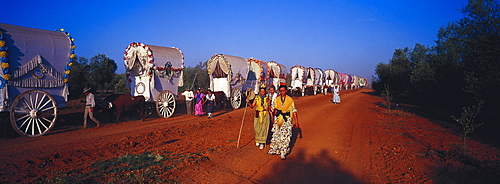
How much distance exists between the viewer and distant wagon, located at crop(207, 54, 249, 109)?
1612cm

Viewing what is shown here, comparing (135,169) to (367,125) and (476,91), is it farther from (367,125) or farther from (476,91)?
(476,91)

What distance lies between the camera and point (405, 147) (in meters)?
6.98

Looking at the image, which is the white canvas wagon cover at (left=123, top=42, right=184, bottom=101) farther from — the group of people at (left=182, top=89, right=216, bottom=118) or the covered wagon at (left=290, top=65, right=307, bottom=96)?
the covered wagon at (left=290, top=65, right=307, bottom=96)

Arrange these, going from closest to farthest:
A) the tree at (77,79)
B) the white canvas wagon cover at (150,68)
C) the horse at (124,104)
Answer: the horse at (124,104) < the white canvas wagon cover at (150,68) < the tree at (77,79)

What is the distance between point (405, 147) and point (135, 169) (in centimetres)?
655

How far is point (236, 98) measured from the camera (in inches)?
666

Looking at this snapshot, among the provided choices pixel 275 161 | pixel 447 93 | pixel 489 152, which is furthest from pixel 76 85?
pixel 447 93

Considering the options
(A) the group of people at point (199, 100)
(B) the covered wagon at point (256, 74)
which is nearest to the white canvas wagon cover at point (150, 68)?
(A) the group of people at point (199, 100)

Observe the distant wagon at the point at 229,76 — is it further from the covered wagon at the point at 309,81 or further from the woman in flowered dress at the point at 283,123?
the covered wagon at the point at 309,81

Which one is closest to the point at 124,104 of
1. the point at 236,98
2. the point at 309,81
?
the point at 236,98

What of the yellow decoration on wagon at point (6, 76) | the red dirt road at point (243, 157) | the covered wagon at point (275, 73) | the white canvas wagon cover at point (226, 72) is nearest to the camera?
the red dirt road at point (243, 157)

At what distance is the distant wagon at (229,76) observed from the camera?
16.1 metres

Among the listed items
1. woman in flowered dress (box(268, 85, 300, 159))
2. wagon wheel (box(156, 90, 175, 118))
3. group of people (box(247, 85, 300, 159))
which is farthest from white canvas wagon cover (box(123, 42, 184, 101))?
woman in flowered dress (box(268, 85, 300, 159))

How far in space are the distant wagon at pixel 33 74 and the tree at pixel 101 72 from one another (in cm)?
1431
